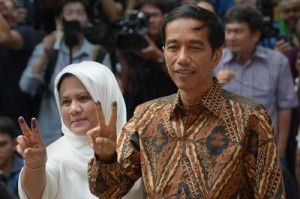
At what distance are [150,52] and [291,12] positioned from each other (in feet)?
4.09

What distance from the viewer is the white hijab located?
425 centimetres

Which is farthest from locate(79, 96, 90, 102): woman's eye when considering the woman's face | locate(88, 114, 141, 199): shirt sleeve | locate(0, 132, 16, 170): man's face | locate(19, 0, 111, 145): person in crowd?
locate(19, 0, 111, 145): person in crowd

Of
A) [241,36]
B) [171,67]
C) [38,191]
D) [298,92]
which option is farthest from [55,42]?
[171,67]

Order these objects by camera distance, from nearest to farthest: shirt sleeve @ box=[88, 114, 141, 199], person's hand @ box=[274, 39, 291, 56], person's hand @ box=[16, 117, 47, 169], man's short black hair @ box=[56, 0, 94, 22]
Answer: shirt sleeve @ box=[88, 114, 141, 199] → person's hand @ box=[16, 117, 47, 169] → person's hand @ box=[274, 39, 291, 56] → man's short black hair @ box=[56, 0, 94, 22]

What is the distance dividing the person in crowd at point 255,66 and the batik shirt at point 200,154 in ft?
9.36

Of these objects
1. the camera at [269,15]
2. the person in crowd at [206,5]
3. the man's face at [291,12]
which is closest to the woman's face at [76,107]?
the person in crowd at [206,5]

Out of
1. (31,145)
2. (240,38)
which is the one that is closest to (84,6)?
(240,38)

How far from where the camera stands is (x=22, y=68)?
694 cm

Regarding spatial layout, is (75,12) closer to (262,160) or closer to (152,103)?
(152,103)

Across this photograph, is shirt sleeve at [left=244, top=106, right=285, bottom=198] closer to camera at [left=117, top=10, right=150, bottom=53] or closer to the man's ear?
the man's ear

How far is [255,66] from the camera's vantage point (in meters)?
6.36

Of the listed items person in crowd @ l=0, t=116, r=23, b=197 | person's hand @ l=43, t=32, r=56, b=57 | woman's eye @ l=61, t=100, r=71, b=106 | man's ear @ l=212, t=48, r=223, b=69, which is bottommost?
person in crowd @ l=0, t=116, r=23, b=197

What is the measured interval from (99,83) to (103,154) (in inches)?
40.4

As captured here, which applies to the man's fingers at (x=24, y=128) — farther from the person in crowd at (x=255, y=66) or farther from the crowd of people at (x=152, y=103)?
the person in crowd at (x=255, y=66)
